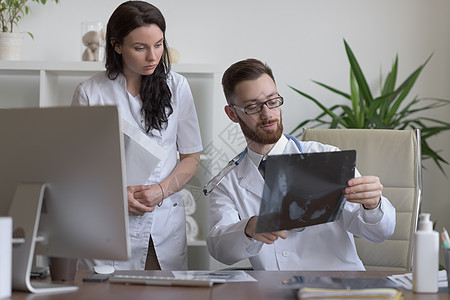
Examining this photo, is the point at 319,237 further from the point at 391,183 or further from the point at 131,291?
the point at 131,291

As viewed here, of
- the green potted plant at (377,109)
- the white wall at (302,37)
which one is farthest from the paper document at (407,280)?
the white wall at (302,37)

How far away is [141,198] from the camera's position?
7.34ft

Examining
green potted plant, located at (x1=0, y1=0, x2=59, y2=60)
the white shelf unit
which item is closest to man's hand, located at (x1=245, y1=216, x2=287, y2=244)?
the white shelf unit

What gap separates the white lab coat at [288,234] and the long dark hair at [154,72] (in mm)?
393

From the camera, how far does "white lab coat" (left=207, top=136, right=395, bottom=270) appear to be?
6.42 ft

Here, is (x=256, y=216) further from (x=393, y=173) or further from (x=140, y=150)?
(x=393, y=173)

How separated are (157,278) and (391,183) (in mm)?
1101

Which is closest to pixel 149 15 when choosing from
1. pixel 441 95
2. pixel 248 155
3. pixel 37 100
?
pixel 248 155

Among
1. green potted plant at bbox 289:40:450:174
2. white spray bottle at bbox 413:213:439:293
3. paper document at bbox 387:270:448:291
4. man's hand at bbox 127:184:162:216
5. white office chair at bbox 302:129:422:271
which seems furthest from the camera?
green potted plant at bbox 289:40:450:174

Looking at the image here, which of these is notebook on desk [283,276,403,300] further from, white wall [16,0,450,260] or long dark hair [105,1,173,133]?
white wall [16,0,450,260]

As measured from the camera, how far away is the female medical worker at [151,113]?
2.24 metres

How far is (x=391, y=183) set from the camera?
2.37 meters

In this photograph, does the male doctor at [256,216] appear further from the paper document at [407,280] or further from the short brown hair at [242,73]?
the paper document at [407,280]

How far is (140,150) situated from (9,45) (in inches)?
58.8
